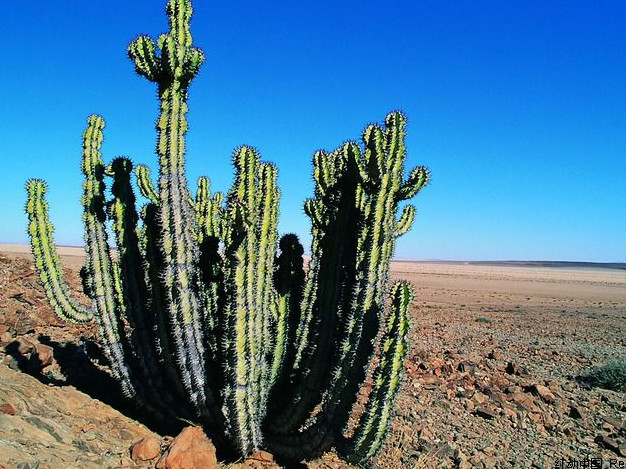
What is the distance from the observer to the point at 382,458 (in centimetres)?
506

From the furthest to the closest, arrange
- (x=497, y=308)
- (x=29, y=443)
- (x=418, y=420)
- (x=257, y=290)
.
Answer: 1. (x=497, y=308)
2. (x=418, y=420)
3. (x=257, y=290)
4. (x=29, y=443)

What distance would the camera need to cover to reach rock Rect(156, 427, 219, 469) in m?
4.24

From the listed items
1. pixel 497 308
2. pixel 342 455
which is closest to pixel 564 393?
pixel 342 455

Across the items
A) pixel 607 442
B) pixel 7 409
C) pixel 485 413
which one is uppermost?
pixel 7 409

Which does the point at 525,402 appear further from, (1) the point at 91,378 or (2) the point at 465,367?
(1) the point at 91,378

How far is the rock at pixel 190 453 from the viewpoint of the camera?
4.24 metres

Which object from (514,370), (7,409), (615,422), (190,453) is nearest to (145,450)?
(190,453)

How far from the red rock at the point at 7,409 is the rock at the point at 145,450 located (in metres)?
1.08

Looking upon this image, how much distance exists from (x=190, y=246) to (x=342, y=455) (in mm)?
2398

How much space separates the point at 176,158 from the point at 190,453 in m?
2.68

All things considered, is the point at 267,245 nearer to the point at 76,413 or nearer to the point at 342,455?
the point at 342,455

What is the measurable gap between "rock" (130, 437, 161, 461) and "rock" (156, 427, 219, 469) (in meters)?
0.16

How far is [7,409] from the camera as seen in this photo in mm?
4176

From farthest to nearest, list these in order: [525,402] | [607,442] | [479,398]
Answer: [479,398] → [525,402] → [607,442]
